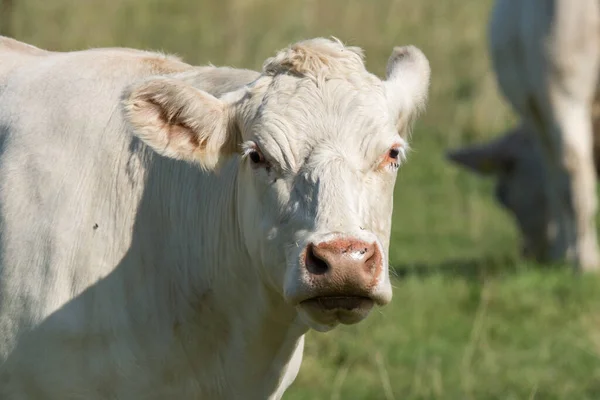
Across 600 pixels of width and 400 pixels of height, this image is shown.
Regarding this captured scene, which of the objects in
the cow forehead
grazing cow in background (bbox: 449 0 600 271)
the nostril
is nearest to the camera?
the nostril

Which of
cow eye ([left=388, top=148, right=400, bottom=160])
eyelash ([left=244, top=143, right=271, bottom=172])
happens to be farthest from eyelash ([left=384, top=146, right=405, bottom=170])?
eyelash ([left=244, top=143, right=271, bottom=172])

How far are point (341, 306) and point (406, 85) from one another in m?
1.12

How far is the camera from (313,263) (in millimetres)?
4195

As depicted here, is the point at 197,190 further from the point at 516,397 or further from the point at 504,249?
the point at 504,249

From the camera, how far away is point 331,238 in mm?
4160

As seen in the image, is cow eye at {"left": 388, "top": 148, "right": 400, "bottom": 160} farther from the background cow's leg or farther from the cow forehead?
the background cow's leg

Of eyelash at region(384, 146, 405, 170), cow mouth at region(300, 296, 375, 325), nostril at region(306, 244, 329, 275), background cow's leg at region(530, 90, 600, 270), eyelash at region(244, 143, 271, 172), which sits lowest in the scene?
cow mouth at region(300, 296, 375, 325)

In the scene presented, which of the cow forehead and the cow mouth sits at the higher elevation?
the cow forehead

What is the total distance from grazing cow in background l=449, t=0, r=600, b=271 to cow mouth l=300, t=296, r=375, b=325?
6.48m

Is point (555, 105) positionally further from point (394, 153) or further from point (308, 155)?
point (308, 155)

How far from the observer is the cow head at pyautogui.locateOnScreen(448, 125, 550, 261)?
1232cm

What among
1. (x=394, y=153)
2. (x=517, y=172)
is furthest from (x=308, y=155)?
(x=517, y=172)

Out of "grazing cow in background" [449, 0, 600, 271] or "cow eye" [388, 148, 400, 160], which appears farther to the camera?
"grazing cow in background" [449, 0, 600, 271]

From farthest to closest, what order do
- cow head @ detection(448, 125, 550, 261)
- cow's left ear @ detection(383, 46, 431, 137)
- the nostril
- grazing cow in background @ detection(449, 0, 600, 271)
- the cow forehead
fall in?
cow head @ detection(448, 125, 550, 261), grazing cow in background @ detection(449, 0, 600, 271), cow's left ear @ detection(383, 46, 431, 137), the cow forehead, the nostril
